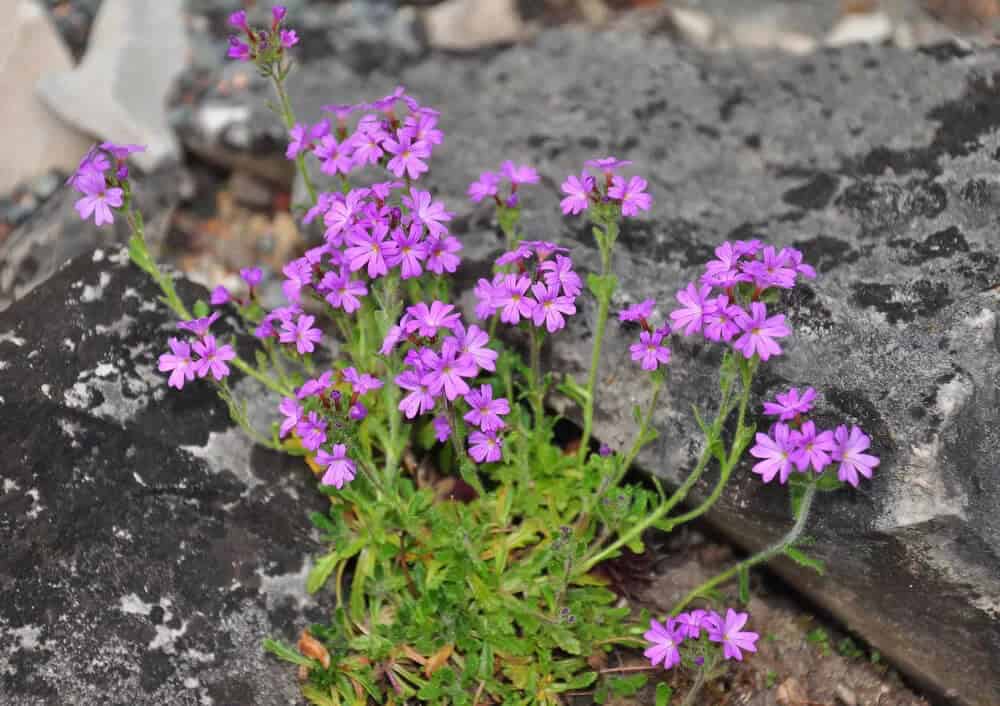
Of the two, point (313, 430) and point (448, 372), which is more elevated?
point (448, 372)

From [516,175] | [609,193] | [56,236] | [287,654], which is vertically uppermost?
[609,193]

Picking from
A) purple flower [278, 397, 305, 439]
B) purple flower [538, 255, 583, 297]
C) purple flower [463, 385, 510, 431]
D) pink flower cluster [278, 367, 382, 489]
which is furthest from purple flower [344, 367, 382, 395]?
purple flower [538, 255, 583, 297]

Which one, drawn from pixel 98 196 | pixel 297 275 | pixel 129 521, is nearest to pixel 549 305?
pixel 297 275

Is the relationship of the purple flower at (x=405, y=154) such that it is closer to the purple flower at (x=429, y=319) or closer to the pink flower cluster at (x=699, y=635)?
the purple flower at (x=429, y=319)

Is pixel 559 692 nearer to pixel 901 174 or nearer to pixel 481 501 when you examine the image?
pixel 481 501

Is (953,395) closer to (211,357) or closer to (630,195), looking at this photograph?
(630,195)

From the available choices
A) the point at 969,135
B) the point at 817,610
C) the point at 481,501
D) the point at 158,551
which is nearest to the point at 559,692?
the point at 481,501
